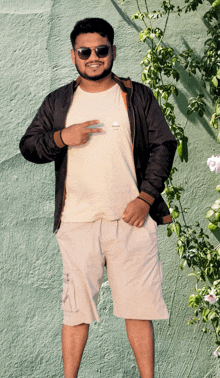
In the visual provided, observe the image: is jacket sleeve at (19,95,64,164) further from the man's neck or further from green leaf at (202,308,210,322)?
green leaf at (202,308,210,322)

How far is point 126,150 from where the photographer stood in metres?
2.00

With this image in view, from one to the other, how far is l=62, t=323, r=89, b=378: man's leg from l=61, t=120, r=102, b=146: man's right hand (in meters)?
0.75

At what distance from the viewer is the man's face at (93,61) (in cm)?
196

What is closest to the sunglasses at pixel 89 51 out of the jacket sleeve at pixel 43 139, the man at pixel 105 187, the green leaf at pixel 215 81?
the man at pixel 105 187

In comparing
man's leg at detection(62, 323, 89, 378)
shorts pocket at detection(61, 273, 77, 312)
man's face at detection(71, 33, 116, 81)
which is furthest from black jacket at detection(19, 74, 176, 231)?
man's leg at detection(62, 323, 89, 378)

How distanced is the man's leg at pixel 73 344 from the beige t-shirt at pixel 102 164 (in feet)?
1.47

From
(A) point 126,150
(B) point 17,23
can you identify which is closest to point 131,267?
(A) point 126,150

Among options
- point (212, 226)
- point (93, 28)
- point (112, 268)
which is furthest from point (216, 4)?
point (112, 268)

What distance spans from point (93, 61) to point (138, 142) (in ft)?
1.20

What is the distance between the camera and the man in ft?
6.48

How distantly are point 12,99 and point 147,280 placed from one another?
130 centimetres

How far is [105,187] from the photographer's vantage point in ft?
6.49

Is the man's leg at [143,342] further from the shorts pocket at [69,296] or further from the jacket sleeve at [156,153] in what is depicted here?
the jacket sleeve at [156,153]

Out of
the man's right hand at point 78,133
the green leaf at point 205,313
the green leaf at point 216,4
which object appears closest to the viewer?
the man's right hand at point 78,133
